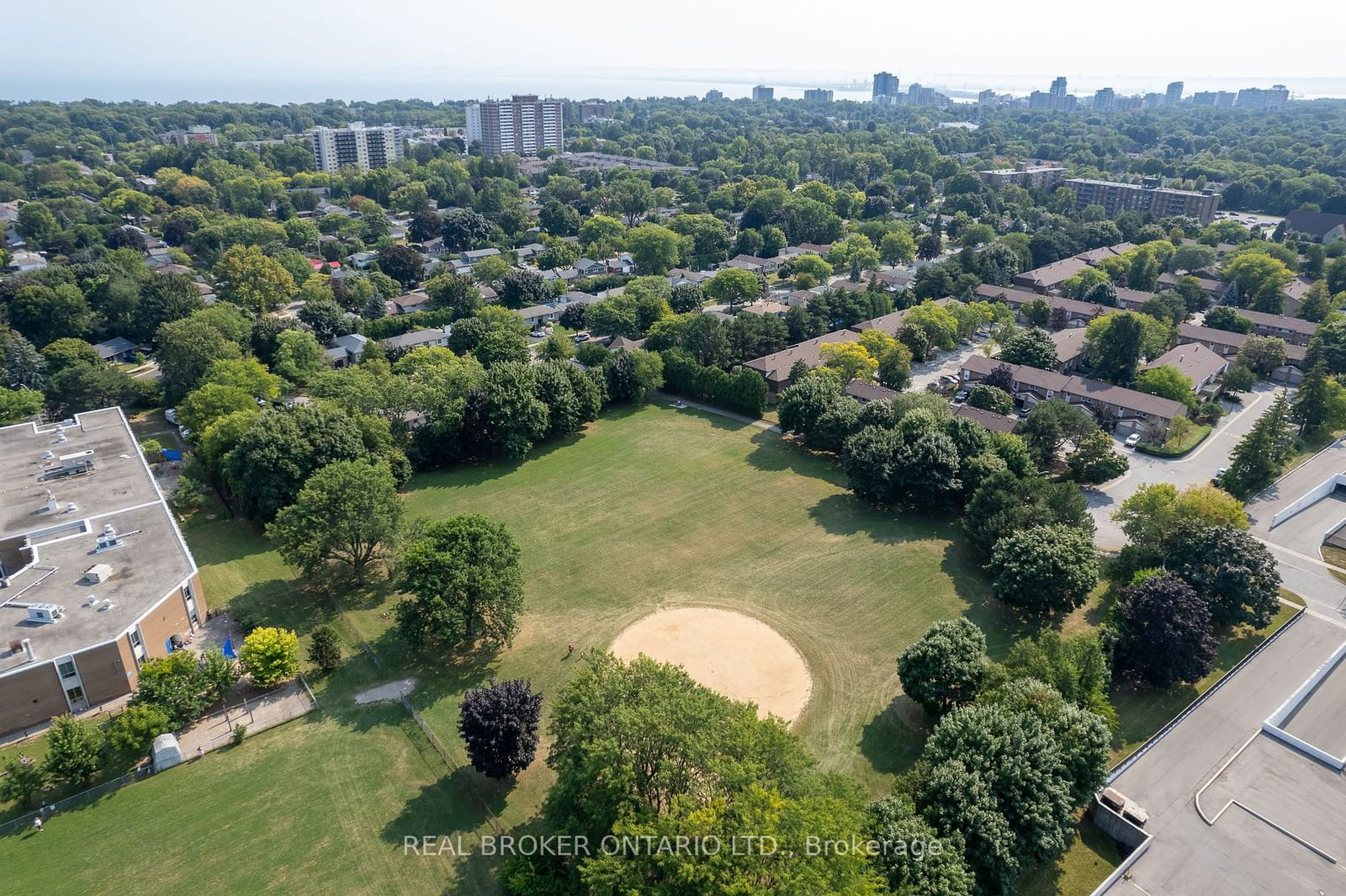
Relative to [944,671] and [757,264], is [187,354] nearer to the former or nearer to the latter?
[944,671]

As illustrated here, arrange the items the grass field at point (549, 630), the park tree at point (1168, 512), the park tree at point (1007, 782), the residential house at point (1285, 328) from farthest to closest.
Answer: the residential house at point (1285, 328), the park tree at point (1168, 512), the grass field at point (549, 630), the park tree at point (1007, 782)

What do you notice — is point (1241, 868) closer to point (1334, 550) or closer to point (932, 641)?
point (932, 641)

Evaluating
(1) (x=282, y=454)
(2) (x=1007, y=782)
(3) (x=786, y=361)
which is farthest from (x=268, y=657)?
(3) (x=786, y=361)

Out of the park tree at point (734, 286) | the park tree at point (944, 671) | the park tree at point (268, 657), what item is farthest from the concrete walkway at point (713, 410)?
the park tree at point (268, 657)

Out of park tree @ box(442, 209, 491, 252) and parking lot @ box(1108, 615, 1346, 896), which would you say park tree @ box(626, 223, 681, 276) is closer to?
park tree @ box(442, 209, 491, 252)

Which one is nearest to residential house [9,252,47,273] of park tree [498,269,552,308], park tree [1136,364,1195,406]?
park tree [498,269,552,308]

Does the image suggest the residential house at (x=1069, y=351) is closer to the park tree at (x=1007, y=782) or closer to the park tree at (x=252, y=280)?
the park tree at (x=1007, y=782)

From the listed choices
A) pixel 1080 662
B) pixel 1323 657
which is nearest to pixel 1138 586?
pixel 1080 662
